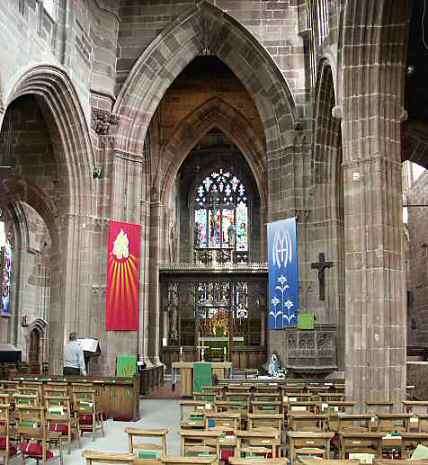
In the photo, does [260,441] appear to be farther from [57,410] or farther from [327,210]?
[327,210]

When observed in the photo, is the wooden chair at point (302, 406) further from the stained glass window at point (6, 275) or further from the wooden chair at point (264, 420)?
the stained glass window at point (6, 275)

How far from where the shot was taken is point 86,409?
36.5 feet

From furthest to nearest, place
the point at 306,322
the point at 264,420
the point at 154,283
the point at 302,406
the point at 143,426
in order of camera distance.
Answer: the point at 154,283 < the point at 306,322 < the point at 143,426 < the point at 302,406 < the point at 264,420

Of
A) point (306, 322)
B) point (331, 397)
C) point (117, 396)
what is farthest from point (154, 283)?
point (331, 397)

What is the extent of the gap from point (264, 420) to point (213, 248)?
26.2 metres

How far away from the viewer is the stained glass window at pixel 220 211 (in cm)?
3622

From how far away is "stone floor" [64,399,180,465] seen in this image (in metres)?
9.86

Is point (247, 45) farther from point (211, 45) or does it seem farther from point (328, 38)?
point (328, 38)

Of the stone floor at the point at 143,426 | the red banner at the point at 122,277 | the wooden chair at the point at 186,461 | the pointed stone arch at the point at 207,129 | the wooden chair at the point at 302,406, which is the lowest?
the stone floor at the point at 143,426

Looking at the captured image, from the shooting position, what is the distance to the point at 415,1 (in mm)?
14422

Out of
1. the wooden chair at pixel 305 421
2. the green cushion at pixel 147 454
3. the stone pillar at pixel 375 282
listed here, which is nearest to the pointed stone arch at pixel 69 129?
the stone pillar at pixel 375 282

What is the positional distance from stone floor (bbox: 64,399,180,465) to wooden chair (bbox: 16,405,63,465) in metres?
0.78

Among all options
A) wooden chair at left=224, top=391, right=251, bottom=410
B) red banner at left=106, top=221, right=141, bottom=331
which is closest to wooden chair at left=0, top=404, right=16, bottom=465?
wooden chair at left=224, top=391, right=251, bottom=410

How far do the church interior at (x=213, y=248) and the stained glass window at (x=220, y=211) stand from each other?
4.56 feet
